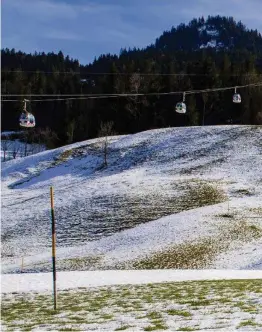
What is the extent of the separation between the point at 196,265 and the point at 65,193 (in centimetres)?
Result: 2753

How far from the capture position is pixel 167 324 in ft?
40.1

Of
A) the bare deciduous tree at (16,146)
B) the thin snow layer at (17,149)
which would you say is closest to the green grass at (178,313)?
the thin snow layer at (17,149)

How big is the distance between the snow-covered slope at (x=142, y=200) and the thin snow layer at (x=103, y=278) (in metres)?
4.87

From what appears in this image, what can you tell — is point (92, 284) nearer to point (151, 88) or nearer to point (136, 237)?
point (136, 237)

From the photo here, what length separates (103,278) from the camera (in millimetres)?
24953

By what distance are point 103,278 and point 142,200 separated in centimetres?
2554

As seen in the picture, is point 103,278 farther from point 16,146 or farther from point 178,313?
point 16,146

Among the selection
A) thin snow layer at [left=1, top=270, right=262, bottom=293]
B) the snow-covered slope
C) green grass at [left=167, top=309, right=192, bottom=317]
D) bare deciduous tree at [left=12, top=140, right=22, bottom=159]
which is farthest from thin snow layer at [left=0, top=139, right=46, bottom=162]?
green grass at [left=167, top=309, right=192, bottom=317]

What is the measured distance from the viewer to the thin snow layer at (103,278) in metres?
22.6

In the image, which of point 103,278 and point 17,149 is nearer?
point 103,278

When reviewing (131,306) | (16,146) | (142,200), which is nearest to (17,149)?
(16,146)

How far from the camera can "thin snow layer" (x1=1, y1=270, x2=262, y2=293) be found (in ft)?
74.1

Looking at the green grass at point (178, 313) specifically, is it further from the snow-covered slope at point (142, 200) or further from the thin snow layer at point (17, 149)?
the thin snow layer at point (17, 149)

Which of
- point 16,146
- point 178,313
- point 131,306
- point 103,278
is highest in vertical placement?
point 16,146
